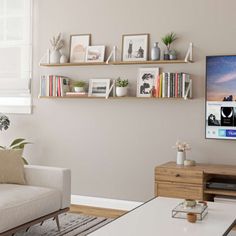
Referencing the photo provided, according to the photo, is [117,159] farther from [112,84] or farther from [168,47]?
[168,47]

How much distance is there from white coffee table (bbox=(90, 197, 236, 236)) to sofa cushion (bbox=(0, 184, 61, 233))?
90cm

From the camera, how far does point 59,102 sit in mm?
5832

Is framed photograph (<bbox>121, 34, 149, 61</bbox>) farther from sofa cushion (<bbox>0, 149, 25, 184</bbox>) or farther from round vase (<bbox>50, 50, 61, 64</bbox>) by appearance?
sofa cushion (<bbox>0, 149, 25, 184</bbox>)

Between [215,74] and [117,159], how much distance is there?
1.48 meters

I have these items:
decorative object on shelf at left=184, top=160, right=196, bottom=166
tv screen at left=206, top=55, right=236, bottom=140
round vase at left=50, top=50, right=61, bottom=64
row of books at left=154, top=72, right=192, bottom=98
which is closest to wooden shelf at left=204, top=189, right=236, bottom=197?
decorative object on shelf at left=184, top=160, right=196, bottom=166

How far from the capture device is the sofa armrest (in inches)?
175

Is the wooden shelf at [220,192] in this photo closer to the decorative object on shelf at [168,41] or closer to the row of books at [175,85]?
the row of books at [175,85]

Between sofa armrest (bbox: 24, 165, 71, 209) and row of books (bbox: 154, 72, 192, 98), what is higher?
row of books (bbox: 154, 72, 192, 98)

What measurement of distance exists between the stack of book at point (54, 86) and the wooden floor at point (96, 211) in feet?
4.32

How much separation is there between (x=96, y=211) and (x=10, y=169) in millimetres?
1304

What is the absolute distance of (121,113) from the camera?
549cm

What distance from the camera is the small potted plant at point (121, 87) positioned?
5289 millimetres

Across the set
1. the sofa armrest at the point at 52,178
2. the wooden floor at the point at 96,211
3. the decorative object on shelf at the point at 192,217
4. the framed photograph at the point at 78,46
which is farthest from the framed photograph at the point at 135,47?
the decorative object on shelf at the point at 192,217

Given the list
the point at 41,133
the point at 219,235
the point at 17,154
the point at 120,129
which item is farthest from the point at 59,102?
the point at 219,235
